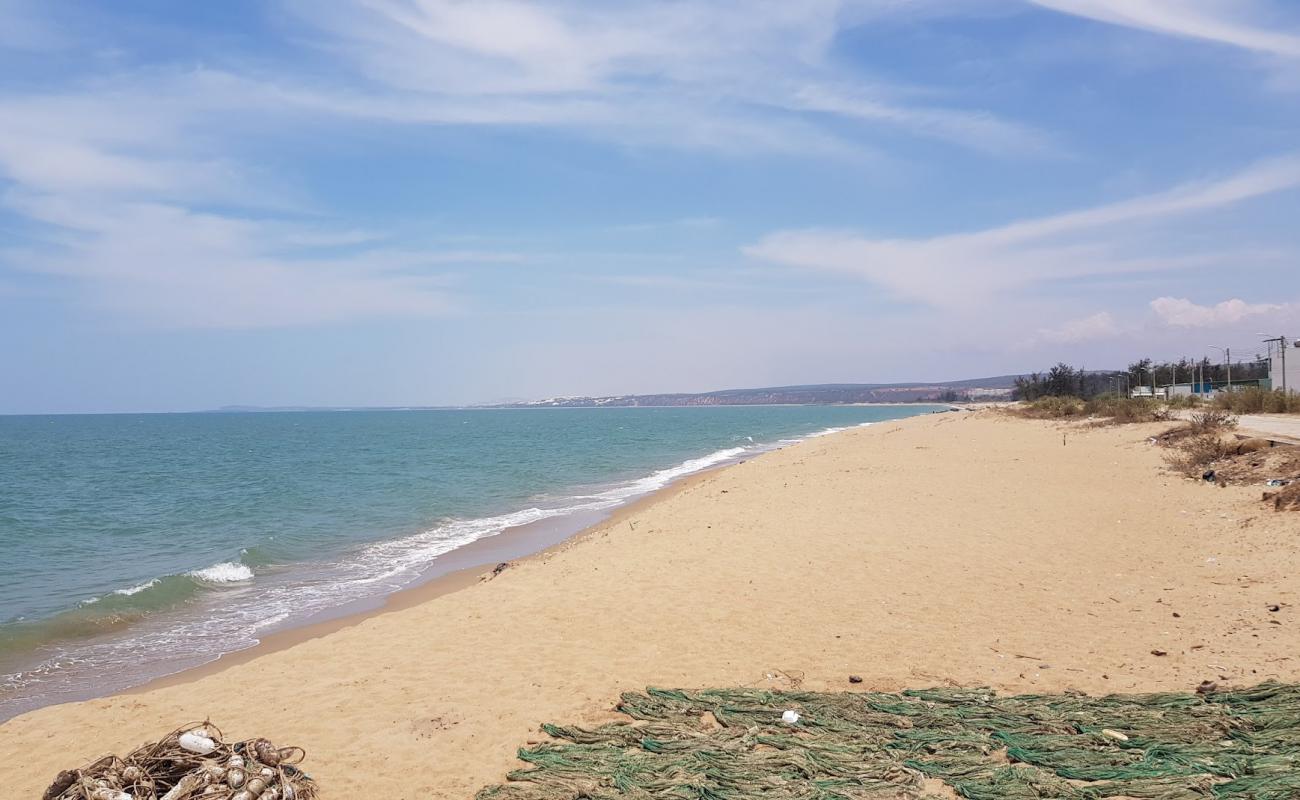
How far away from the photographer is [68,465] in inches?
1724

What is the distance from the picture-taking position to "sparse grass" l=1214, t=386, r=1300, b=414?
1180 inches

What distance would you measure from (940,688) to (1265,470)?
42.3ft

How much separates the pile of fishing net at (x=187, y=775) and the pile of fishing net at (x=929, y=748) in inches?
50.3

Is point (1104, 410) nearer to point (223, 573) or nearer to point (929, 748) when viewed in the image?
point (223, 573)

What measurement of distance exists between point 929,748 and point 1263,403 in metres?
34.3

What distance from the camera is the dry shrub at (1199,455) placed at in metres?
17.0

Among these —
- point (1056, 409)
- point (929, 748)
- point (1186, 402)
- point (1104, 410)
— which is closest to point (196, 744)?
point (929, 748)

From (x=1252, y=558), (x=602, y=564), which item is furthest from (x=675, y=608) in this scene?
(x=1252, y=558)

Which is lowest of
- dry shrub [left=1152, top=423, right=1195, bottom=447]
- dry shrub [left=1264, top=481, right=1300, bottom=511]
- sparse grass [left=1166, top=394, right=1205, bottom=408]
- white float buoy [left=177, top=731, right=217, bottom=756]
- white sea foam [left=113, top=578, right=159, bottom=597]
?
white sea foam [left=113, top=578, right=159, bottom=597]

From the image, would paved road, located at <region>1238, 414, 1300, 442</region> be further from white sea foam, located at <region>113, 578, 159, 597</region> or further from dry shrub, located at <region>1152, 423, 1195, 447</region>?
white sea foam, located at <region>113, 578, 159, 597</region>

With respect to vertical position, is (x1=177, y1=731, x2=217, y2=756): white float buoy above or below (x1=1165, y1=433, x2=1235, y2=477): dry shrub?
below

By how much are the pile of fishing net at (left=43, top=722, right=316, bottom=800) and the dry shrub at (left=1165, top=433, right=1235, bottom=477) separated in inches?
708

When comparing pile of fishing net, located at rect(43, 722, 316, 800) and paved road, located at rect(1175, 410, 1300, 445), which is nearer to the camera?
pile of fishing net, located at rect(43, 722, 316, 800)

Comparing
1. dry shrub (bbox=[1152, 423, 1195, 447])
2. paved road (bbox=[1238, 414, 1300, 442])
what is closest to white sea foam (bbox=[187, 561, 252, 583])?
paved road (bbox=[1238, 414, 1300, 442])
